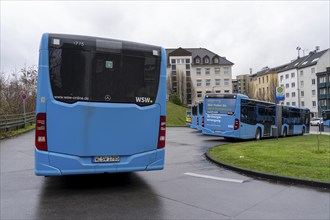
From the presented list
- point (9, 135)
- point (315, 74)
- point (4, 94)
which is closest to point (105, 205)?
point (9, 135)

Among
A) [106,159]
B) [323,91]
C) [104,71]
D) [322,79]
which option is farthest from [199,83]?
[106,159]

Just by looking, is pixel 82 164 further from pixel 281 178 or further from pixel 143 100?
pixel 281 178

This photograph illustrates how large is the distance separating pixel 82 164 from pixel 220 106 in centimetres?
1443

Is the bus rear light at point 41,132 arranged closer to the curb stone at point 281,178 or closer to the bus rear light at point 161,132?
the bus rear light at point 161,132

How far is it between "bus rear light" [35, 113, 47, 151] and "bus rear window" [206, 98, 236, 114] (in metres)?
14.6

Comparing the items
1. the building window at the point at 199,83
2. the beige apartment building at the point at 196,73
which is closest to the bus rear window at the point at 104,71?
the beige apartment building at the point at 196,73

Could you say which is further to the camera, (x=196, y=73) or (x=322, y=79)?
(x=196, y=73)

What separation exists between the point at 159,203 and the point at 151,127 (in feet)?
5.94

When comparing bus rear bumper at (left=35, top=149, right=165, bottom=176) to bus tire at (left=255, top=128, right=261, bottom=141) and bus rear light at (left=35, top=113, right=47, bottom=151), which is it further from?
bus tire at (left=255, top=128, right=261, bottom=141)

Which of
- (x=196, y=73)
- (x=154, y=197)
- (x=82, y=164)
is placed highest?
(x=196, y=73)

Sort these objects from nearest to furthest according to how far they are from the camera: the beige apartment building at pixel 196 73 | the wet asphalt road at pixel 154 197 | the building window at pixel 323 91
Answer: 1. the wet asphalt road at pixel 154 197
2. the building window at pixel 323 91
3. the beige apartment building at pixel 196 73

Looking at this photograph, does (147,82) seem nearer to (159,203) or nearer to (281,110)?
(159,203)

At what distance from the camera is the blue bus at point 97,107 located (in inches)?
244

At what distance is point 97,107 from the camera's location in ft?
21.1
